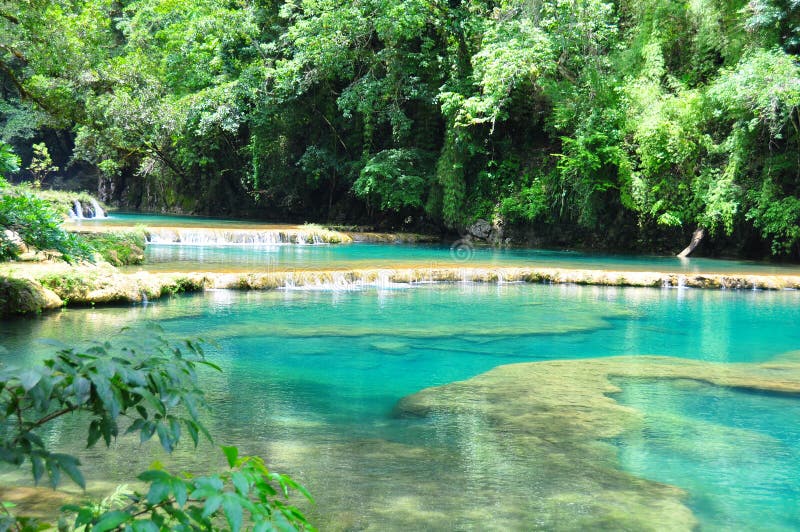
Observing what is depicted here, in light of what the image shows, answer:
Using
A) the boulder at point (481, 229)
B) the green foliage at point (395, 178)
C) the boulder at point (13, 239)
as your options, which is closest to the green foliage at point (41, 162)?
the green foliage at point (395, 178)

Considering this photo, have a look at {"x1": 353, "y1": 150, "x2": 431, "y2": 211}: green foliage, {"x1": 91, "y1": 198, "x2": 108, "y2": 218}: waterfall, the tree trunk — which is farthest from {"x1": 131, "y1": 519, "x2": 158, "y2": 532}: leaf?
{"x1": 91, "y1": 198, "x2": 108, "y2": 218}: waterfall

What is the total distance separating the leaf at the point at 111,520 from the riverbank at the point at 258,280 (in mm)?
8716

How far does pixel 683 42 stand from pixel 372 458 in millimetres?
18650

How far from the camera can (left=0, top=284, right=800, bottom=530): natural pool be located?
3953 mm

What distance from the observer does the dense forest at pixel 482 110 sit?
1698cm

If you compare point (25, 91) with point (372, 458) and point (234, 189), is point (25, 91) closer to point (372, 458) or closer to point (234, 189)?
point (372, 458)

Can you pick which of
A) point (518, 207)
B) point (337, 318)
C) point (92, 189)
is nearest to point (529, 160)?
point (518, 207)

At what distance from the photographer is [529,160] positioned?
70.3ft

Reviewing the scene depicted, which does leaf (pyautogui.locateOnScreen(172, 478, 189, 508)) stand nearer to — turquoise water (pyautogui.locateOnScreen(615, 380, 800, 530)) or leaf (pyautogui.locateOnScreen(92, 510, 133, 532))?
leaf (pyautogui.locateOnScreen(92, 510, 133, 532))

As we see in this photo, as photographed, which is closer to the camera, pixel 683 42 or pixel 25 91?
pixel 25 91

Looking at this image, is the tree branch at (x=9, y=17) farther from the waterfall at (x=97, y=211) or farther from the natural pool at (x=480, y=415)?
the waterfall at (x=97, y=211)

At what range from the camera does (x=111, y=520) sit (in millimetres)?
1421

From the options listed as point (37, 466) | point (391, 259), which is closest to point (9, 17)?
point (391, 259)

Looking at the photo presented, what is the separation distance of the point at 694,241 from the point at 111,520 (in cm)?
1933
